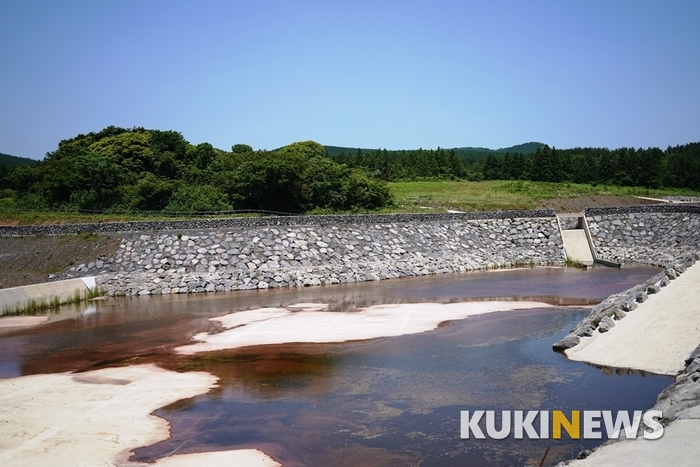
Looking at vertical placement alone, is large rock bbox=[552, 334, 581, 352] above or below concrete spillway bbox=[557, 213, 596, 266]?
below

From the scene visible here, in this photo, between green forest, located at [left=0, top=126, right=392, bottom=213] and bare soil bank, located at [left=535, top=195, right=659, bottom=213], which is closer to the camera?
green forest, located at [left=0, top=126, right=392, bottom=213]

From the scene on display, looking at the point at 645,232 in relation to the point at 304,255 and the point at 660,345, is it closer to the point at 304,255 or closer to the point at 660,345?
the point at 304,255

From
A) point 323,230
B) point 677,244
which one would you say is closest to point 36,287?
point 323,230

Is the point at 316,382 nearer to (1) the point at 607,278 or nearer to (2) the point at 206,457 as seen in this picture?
(2) the point at 206,457

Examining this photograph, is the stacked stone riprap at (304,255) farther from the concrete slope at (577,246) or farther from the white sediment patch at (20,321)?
the white sediment patch at (20,321)

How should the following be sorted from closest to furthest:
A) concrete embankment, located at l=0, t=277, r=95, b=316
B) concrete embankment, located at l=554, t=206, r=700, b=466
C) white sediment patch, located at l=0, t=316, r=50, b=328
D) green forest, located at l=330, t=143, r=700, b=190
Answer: concrete embankment, located at l=554, t=206, r=700, b=466, white sediment patch, located at l=0, t=316, r=50, b=328, concrete embankment, located at l=0, t=277, r=95, b=316, green forest, located at l=330, t=143, r=700, b=190

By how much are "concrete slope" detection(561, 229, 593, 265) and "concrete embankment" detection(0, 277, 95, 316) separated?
31.5 meters

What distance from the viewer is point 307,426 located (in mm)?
16203

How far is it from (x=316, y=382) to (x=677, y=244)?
113ft

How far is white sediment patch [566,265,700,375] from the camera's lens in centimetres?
1947

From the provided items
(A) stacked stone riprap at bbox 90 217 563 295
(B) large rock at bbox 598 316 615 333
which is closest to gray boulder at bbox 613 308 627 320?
(B) large rock at bbox 598 316 615 333

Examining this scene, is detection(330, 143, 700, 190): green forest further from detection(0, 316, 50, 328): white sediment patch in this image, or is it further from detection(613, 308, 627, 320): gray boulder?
detection(613, 308, 627, 320): gray boulder

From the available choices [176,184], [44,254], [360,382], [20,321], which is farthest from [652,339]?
[176,184]

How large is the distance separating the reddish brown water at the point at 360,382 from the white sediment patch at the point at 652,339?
79 centimetres
